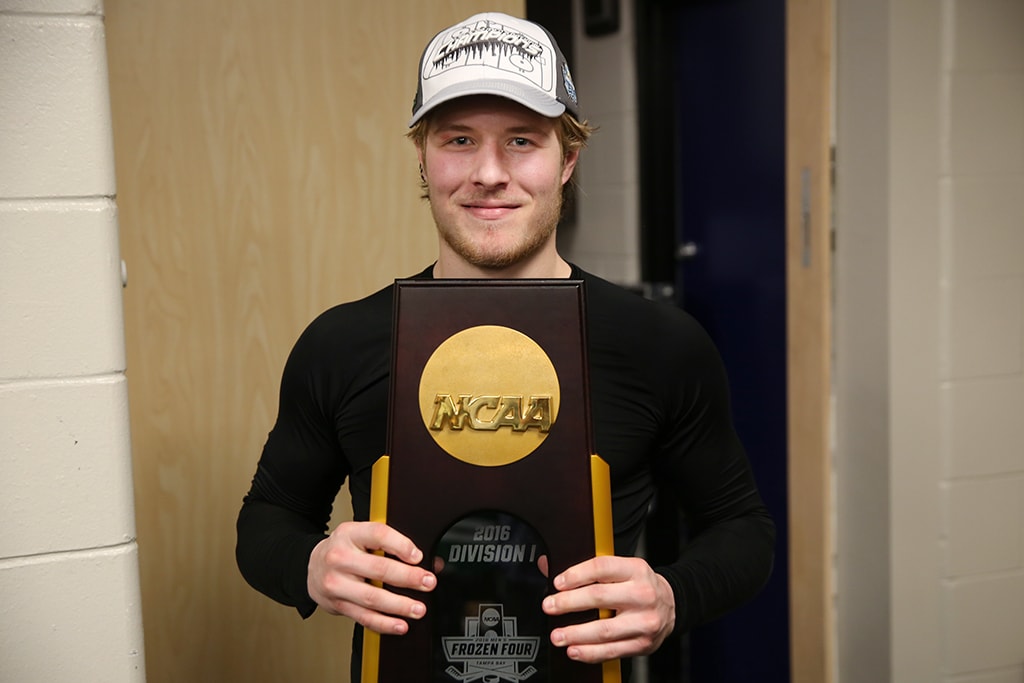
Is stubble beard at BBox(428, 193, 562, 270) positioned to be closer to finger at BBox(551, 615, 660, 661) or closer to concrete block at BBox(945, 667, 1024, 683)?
finger at BBox(551, 615, 660, 661)

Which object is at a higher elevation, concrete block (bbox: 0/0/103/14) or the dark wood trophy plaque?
concrete block (bbox: 0/0/103/14)

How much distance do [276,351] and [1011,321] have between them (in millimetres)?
1332

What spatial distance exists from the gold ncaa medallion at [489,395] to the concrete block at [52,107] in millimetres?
393

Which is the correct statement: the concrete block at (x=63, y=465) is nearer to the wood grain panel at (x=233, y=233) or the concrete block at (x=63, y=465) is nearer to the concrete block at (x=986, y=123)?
the wood grain panel at (x=233, y=233)

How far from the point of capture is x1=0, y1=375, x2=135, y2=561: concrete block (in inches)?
39.5

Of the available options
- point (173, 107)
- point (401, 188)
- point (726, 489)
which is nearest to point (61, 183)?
point (173, 107)

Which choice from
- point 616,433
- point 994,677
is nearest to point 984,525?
point 994,677

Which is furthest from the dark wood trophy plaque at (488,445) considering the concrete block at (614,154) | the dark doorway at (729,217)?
the concrete block at (614,154)

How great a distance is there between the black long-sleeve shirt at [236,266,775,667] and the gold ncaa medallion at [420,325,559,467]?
244 mm

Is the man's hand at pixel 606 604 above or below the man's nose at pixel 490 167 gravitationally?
below

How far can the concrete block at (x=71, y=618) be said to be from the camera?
1014mm

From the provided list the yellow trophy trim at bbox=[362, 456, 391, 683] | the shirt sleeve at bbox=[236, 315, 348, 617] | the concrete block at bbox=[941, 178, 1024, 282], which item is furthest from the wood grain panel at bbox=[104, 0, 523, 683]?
the concrete block at bbox=[941, 178, 1024, 282]

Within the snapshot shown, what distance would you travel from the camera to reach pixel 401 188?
1591 mm

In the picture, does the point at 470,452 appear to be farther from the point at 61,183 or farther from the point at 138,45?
the point at 138,45
